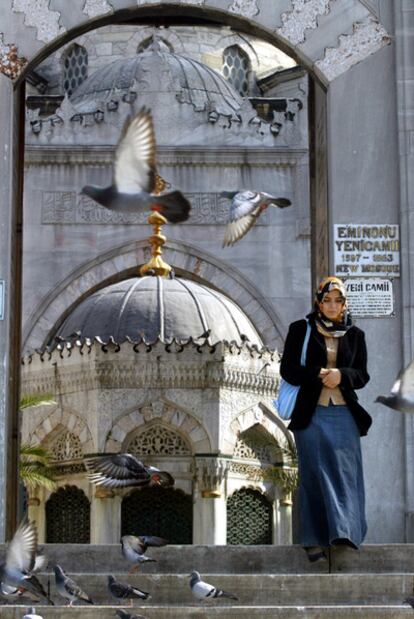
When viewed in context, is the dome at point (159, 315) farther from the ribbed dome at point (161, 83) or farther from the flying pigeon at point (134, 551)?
the flying pigeon at point (134, 551)

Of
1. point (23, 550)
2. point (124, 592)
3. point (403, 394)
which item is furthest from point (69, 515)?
point (124, 592)

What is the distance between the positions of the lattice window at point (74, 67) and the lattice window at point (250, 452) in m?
15.8

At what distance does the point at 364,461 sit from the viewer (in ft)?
46.1

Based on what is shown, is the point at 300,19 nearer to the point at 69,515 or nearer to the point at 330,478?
the point at 330,478

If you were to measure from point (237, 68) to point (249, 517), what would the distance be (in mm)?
17133

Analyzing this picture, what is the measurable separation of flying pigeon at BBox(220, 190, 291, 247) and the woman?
290 cm

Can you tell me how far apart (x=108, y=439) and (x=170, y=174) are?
34.2 ft

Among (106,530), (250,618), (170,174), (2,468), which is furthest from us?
(170,174)

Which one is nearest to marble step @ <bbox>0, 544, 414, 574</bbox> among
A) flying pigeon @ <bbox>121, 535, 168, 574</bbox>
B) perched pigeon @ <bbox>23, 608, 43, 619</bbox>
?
flying pigeon @ <bbox>121, 535, 168, 574</bbox>

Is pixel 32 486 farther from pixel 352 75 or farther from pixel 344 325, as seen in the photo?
pixel 344 325

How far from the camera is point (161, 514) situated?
955 inches

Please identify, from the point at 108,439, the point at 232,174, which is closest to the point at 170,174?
the point at 232,174

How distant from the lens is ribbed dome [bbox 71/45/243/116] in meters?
34.9

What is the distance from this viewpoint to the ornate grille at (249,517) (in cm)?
2467
